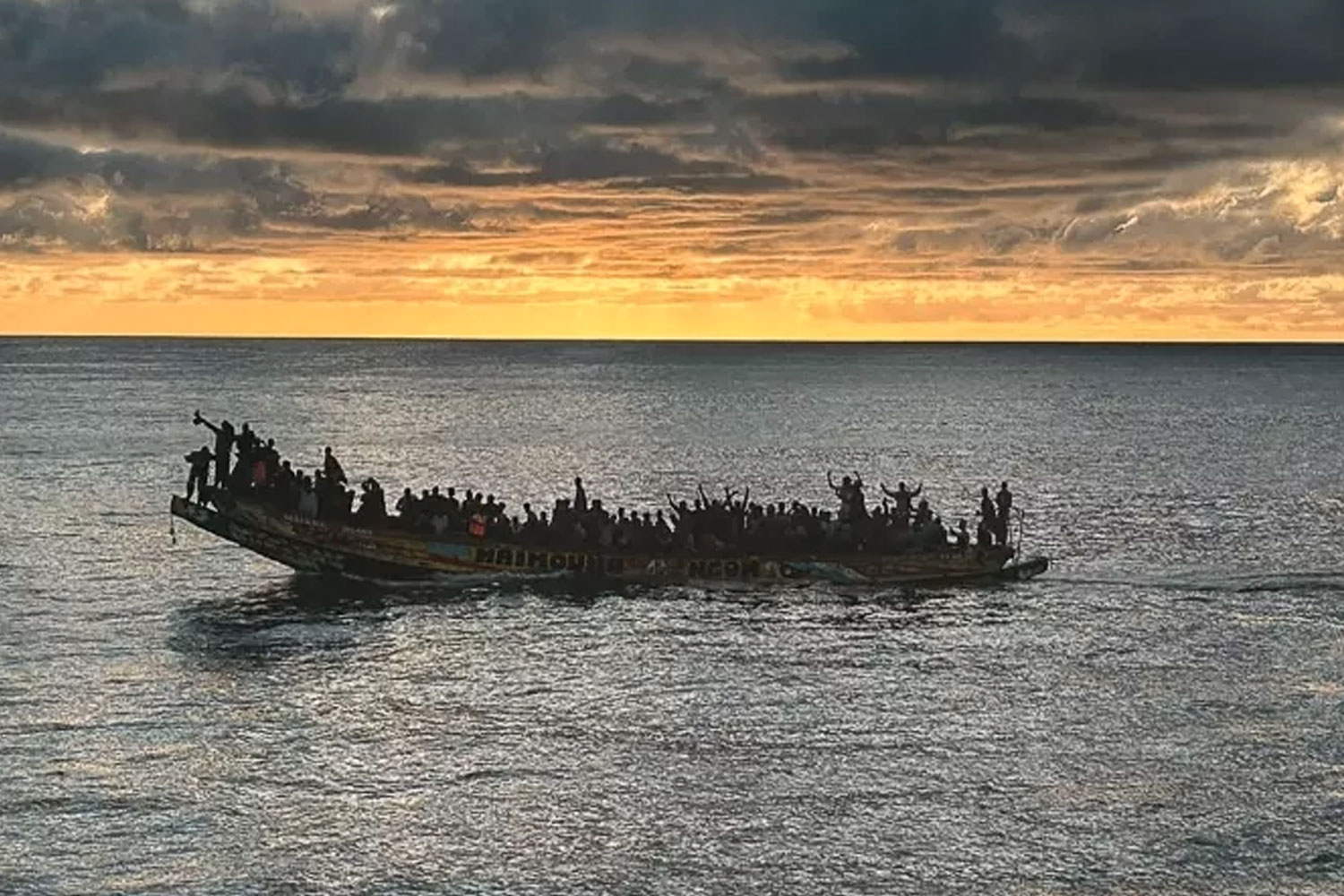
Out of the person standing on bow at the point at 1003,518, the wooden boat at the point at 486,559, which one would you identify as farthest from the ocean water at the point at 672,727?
the person standing on bow at the point at 1003,518

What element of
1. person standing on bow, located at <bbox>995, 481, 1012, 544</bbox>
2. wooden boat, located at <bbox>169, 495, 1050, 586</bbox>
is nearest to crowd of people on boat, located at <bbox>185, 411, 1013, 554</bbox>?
wooden boat, located at <bbox>169, 495, 1050, 586</bbox>

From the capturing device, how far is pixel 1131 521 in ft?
199

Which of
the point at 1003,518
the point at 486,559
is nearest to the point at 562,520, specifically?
the point at 486,559

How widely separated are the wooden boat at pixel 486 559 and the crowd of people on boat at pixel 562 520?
8.7 inches

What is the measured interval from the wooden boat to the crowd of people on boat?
8.7 inches

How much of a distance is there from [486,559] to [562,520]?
82.4 inches

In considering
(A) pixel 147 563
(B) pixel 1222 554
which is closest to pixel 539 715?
(A) pixel 147 563

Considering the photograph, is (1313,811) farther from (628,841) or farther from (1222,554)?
(1222,554)

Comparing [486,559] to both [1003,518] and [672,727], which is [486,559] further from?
[672,727]

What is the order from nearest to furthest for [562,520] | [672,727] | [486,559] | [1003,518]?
[672,727] → [486,559] → [562,520] → [1003,518]

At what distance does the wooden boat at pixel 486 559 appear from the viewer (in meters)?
42.0

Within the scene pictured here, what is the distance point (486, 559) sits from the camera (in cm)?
4225

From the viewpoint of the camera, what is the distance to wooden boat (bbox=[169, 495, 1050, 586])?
42000 mm

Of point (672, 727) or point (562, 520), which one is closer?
point (672, 727)
